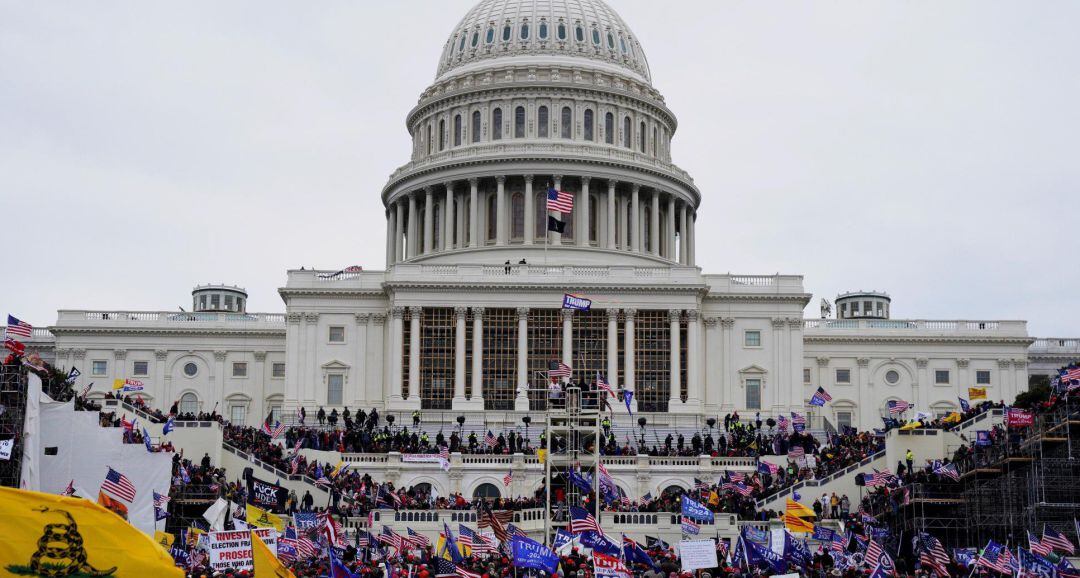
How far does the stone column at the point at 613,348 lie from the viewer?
96438 mm

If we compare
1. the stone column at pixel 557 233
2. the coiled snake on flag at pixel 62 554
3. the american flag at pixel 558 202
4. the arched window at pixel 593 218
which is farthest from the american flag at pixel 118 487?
the arched window at pixel 593 218

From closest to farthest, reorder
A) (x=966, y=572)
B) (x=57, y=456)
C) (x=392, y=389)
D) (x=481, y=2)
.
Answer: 1. (x=966, y=572)
2. (x=57, y=456)
3. (x=392, y=389)
4. (x=481, y=2)

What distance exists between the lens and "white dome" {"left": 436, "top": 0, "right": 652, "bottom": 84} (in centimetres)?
11925

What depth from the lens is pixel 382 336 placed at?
100812 millimetres

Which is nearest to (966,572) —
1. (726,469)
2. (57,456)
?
(726,469)

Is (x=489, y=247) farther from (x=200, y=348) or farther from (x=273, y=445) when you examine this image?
(x=273, y=445)

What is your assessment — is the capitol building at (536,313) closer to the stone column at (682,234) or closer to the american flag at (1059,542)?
the stone column at (682,234)

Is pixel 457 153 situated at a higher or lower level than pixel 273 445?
higher

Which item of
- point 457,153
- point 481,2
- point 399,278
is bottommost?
point 399,278

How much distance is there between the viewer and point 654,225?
376 feet

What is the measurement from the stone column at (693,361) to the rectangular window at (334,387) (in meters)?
20.6

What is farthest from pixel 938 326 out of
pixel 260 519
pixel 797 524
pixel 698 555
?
pixel 698 555

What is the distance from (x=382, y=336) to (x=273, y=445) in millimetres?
23780

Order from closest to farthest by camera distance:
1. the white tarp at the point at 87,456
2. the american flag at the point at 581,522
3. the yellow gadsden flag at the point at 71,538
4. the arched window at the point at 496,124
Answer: the yellow gadsden flag at the point at 71,538
the american flag at the point at 581,522
the white tarp at the point at 87,456
the arched window at the point at 496,124
